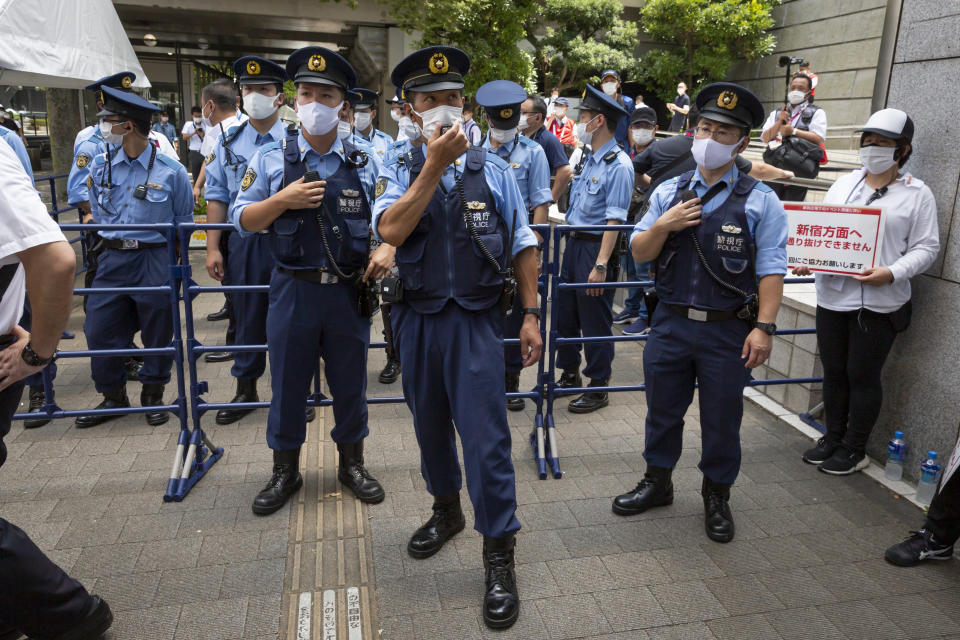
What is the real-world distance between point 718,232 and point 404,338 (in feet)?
5.27

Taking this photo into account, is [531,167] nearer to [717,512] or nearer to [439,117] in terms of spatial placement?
[439,117]

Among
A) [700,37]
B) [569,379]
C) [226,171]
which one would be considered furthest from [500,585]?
[700,37]

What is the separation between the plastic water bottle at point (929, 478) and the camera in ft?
13.1

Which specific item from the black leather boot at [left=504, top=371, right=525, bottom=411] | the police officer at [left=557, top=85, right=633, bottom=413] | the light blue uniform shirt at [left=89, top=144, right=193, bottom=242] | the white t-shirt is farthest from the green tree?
the white t-shirt

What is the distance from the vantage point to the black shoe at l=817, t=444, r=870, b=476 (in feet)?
14.4

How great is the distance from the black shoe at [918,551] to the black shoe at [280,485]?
3.17 m

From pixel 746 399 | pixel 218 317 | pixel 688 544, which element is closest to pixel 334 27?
pixel 218 317

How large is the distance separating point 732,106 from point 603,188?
2.13 m

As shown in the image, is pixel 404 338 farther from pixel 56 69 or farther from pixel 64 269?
pixel 56 69

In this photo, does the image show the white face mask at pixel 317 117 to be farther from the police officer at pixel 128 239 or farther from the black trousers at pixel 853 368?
the black trousers at pixel 853 368

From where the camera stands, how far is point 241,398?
5.33 m

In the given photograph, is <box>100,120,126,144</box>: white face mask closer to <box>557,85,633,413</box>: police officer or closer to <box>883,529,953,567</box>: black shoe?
<box>557,85,633,413</box>: police officer

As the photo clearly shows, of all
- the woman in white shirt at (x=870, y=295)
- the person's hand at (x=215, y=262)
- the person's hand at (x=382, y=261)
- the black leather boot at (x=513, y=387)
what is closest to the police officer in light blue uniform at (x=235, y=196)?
the person's hand at (x=215, y=262)

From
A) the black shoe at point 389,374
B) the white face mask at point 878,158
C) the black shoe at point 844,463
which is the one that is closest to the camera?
the white face mask at point 878,158
